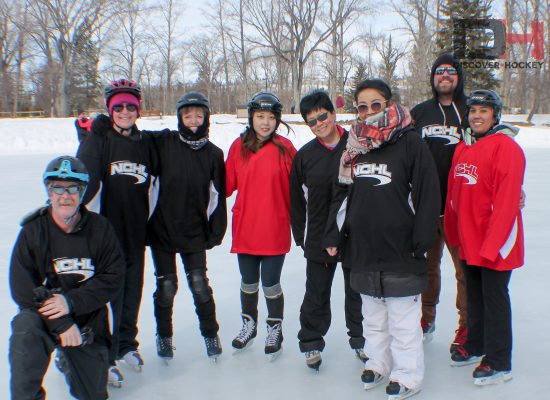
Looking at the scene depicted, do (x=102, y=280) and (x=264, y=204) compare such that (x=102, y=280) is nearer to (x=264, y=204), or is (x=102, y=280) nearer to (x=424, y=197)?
(x=264, y=204)

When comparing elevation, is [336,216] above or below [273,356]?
above

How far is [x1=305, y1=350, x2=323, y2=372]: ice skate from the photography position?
306cm

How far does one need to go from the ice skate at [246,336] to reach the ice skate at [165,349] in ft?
1.37

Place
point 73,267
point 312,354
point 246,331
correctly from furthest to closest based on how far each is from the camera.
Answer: point 246,331, point 312,354, point 73,267

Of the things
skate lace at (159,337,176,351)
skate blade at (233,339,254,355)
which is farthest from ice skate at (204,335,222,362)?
skate lace at (159,337,176,351)

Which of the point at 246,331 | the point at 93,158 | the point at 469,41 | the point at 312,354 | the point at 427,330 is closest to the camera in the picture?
the point at 93,158

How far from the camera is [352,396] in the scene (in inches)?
109

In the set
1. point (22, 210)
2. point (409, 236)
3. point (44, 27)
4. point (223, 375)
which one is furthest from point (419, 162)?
point (44, 27)

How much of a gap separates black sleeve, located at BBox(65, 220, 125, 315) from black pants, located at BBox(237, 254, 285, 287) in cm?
92

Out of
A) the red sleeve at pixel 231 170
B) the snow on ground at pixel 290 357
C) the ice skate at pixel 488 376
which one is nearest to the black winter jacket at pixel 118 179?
the red sleeve at pixel 231 170

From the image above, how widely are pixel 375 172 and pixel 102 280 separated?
5.05 feet

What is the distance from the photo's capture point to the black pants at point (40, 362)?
2263 mm

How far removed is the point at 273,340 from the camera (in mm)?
3305

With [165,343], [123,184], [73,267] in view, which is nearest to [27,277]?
[73,267]
